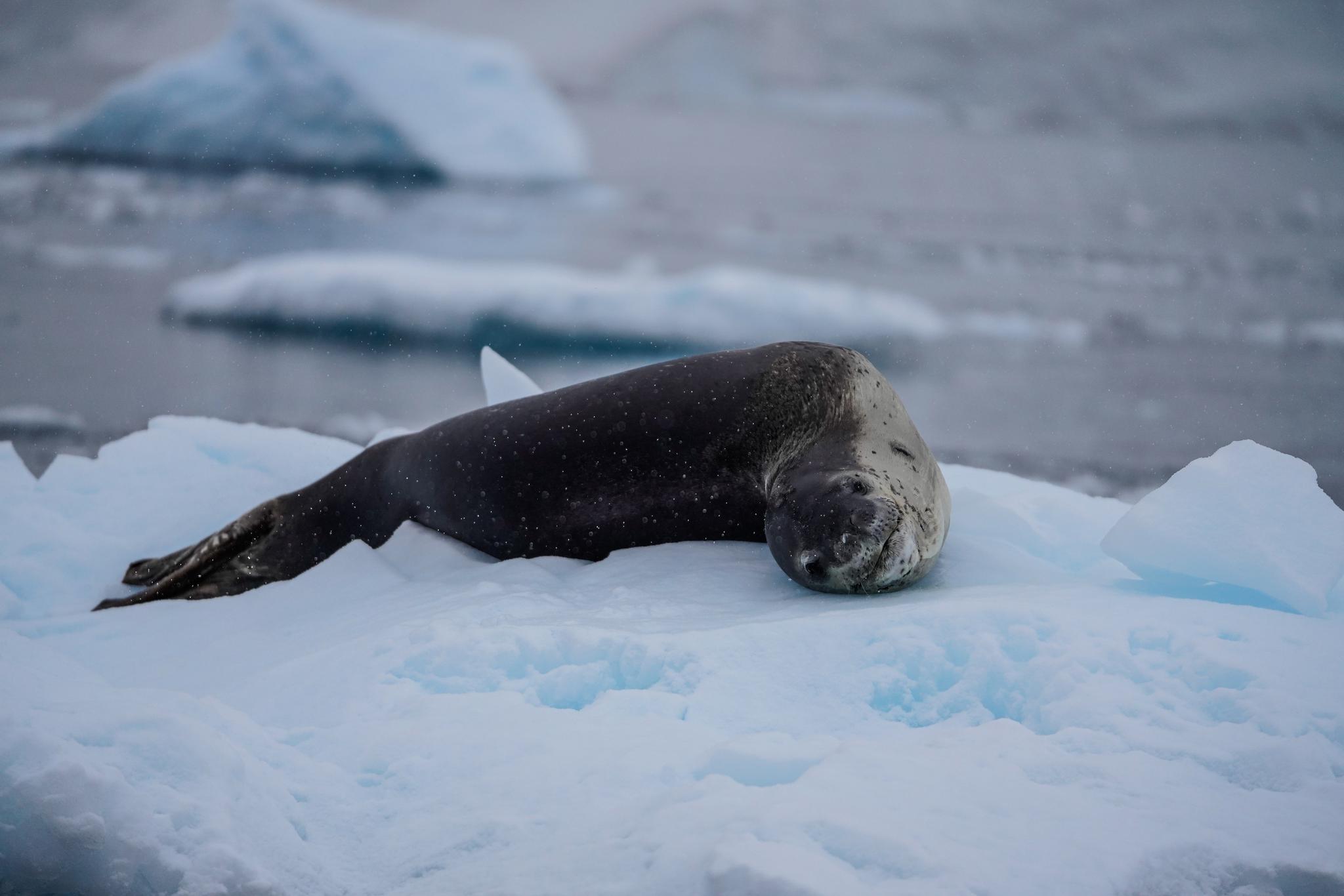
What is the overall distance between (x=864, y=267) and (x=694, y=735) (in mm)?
11290

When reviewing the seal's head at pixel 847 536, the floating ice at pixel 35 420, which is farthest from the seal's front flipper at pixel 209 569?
the floating ice at pixel 35 420

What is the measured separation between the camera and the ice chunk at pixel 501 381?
391 cm

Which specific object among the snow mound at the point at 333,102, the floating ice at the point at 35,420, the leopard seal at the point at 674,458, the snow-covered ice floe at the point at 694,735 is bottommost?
the floating ice at the point at 35,420

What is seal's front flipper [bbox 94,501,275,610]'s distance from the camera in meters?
3.08

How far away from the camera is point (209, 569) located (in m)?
3.18

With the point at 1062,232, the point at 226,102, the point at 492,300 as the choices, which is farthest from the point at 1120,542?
the point at 1062,232

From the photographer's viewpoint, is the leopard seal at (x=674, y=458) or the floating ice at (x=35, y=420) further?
the floating ice at (x=35, y=420)

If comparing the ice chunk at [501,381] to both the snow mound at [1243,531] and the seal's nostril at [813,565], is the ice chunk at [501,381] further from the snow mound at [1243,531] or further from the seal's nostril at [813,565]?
the snow mound at [1243,531]

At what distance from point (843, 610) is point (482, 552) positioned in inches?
44.1

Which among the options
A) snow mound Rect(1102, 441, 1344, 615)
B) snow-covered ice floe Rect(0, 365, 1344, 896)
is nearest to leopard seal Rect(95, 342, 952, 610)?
snow-covered ice floe Rect(0, 365, 1344, 896)

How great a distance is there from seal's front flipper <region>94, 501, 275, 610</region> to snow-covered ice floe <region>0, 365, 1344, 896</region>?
1.14 ft

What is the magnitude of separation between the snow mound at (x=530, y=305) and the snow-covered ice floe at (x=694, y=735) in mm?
6331

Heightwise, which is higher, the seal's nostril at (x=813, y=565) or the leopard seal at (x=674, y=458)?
the leopard seal at (x=674, y=458)

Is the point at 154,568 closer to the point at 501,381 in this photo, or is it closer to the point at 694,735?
the point at 501,381
